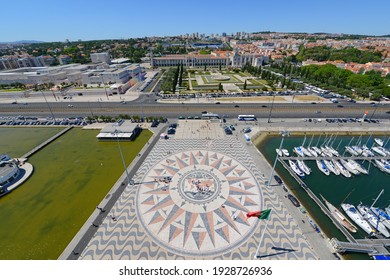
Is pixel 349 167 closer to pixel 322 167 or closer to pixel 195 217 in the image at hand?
pixel 322 167

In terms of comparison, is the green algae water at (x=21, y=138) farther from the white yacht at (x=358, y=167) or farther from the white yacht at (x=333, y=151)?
the white yacht at (x=358, y=167)

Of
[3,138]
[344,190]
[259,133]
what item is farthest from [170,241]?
[3,138]

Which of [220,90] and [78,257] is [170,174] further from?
[220,90]

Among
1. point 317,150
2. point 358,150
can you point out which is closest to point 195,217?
point 317,150

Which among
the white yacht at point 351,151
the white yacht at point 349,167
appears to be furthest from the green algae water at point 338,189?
the white yacht at point 351,151

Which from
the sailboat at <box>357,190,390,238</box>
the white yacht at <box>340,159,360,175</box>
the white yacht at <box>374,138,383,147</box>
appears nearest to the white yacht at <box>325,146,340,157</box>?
the white yacht at <box>340,159,360,175</box>

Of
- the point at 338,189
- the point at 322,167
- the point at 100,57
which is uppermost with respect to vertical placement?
the point at 100,57
